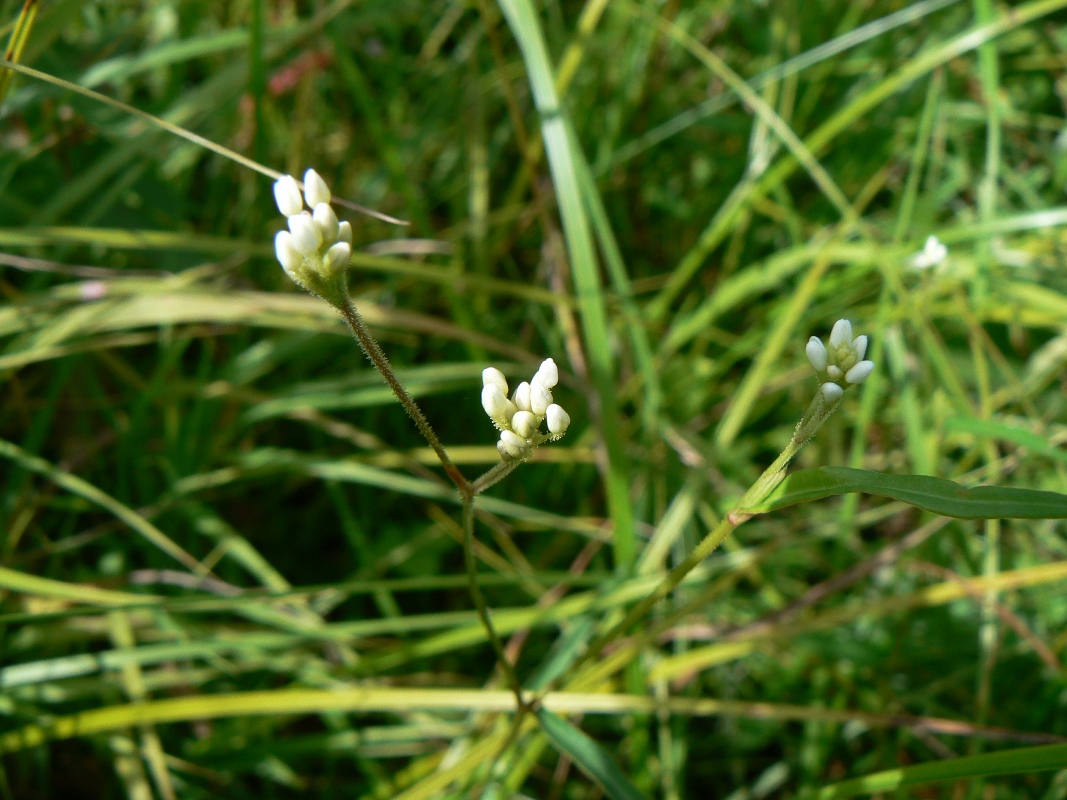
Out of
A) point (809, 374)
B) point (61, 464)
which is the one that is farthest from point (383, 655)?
point (809, 374)

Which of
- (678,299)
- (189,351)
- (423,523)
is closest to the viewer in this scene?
(423,523)

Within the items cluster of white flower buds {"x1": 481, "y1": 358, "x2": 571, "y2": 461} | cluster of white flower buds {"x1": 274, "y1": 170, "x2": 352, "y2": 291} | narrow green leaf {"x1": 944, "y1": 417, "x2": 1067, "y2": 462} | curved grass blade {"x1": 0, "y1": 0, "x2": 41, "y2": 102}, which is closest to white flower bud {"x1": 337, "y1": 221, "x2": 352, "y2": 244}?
cluster of white flower buds {"x1": 274, "y1": 170, "x2": 352, "y2": 291}

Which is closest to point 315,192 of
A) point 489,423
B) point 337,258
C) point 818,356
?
point 337,258

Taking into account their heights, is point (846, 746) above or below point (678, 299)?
below

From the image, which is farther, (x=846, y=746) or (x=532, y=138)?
(x=532, y=138)

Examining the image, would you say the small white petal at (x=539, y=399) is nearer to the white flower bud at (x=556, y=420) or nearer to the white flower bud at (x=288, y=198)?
the white flower bud at (x=556, y=420)

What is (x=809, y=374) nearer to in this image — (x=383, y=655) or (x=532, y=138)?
(x=532, y=138)

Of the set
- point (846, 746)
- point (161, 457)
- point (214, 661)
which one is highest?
point (161, 457)

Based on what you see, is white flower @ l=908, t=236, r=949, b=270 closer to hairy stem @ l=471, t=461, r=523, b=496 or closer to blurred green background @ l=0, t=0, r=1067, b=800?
blurred green background @ l=0, t=0, r=1067, b=800

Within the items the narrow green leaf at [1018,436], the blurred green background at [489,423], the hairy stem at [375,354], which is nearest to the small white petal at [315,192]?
the hairy stem at [375,354]
